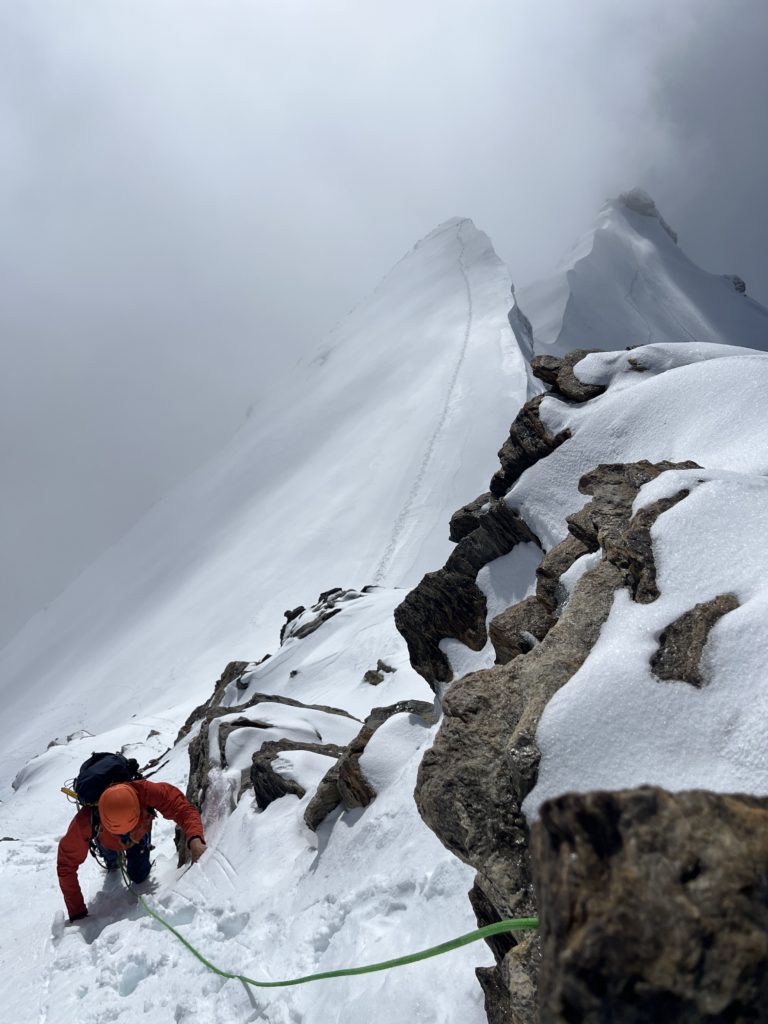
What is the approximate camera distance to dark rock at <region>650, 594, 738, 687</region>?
313cm

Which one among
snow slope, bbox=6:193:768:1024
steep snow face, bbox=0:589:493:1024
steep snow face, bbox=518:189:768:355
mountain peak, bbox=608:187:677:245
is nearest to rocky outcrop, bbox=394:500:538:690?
snow slope, bbox=6:193:768:1024

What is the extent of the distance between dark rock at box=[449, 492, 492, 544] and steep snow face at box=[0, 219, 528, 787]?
59.9 ft

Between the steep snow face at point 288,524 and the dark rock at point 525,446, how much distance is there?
63.1 feet

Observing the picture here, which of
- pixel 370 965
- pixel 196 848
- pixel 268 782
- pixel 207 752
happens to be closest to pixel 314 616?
pixel 207 752

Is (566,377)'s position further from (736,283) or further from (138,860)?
(736,283)

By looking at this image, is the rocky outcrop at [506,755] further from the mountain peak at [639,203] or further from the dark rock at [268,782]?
the mountain peak at [639,203]

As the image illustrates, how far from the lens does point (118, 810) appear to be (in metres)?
5.64

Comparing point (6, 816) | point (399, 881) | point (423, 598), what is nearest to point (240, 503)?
point (6, 816)

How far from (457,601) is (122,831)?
4.19 meters

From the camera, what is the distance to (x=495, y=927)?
267 centimetres

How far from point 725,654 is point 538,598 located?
2.86m

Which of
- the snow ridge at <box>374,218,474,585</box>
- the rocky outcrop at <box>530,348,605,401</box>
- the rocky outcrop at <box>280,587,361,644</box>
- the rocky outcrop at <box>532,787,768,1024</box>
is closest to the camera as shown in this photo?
the rocky outcrop at <box>532,787,768,1024</box>

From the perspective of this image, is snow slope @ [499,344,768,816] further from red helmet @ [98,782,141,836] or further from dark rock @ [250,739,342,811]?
red helmet @ [98,782,141,836]

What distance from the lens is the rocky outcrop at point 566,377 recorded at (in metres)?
8.76
